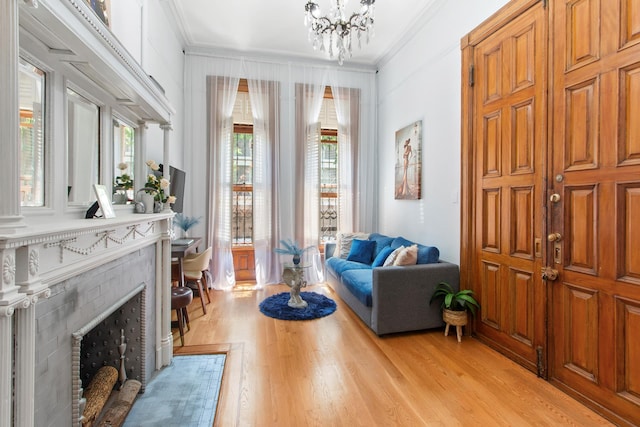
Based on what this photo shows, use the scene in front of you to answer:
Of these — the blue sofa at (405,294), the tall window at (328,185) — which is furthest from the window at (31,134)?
the tall window at (328,185)

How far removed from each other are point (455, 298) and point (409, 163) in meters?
1.97

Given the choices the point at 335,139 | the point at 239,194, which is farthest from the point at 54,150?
the point at 335,139

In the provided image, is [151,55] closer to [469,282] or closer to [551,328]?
[469,282]

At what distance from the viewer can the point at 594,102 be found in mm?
1988

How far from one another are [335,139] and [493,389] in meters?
4.12

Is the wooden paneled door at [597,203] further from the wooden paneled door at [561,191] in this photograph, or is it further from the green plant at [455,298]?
the green plant at [455,298]

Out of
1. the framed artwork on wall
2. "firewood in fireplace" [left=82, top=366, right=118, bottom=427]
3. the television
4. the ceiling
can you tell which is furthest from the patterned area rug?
the ceiling

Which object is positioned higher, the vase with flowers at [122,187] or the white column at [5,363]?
the vase with flowers at [122,187]

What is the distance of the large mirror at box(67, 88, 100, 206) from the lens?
5.19 ft

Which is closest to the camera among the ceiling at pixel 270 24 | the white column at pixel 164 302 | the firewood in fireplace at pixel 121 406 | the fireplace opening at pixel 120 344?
the firewood in fireplace at pixel 121 406

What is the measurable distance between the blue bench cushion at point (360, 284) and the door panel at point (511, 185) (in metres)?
1.05

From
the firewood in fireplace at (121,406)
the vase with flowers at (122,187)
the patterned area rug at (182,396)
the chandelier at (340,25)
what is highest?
the chandelier at (340,25)

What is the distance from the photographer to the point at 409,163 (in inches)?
168

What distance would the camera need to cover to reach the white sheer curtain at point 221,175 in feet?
15.4
